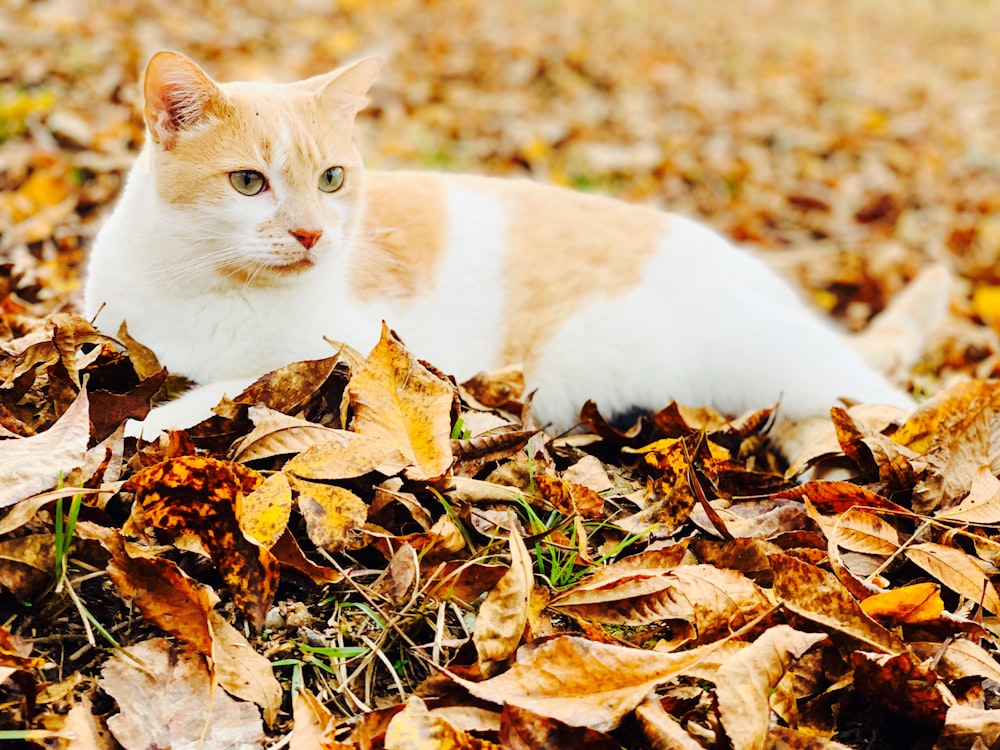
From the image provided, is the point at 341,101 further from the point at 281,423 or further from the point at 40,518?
the point at 40,518

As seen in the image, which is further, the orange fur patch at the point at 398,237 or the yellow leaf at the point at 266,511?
the orange fur patch at the point at 398,237

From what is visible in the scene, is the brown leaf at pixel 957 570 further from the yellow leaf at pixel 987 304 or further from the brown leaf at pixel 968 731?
the yellow leaf at pixel 987 304

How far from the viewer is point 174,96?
2004 mm

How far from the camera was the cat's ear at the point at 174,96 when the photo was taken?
195 cm

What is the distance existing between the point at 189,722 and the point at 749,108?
6.43m

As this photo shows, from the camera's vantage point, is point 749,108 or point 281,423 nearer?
point 281,423

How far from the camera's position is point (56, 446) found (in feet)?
5.16

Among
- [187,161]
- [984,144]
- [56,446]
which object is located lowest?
[984,144]

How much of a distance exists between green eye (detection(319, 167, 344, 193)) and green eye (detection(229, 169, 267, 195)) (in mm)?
184

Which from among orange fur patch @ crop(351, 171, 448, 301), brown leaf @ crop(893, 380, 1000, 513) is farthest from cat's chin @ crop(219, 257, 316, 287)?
brown leaf @ crop(893, 380, 1000, 513)

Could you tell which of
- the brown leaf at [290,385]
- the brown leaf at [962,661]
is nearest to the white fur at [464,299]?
the brown leaf at [290,385]

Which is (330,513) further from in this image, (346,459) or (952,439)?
(952,439)

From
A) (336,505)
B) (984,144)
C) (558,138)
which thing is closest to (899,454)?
(336,505)

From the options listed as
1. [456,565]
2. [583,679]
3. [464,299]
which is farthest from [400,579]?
[464,299]
